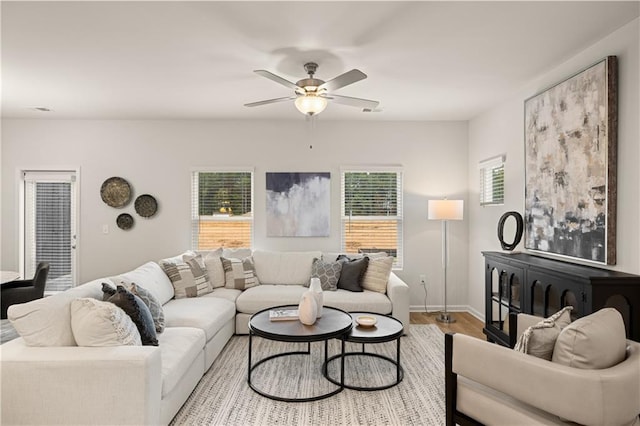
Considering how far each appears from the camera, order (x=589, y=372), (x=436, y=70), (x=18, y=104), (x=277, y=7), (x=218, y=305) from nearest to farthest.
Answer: (x=589, y=372) → (x=277, y=7) → (x=436, y=70) → (x=218, y=305) → (x=18, y=104)

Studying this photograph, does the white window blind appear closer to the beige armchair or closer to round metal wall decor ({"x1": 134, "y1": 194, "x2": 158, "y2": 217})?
round metal wall decor ({"x1": 134, "y1": 194, "x2": 158, "y2": 217})

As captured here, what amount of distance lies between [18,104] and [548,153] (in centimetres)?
594

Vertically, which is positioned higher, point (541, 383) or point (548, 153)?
point (548, 153)

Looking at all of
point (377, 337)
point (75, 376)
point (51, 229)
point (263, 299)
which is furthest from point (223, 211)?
point (75, 376)

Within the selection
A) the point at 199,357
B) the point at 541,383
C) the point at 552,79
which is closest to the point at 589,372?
the point at 541,383

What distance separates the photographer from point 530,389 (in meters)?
1.67

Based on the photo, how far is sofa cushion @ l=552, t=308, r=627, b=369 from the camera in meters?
1.65

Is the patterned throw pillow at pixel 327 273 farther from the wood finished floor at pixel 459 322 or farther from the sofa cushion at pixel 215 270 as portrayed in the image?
the wood finished floor at pixel 459 322

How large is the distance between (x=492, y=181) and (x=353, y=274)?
211 cm

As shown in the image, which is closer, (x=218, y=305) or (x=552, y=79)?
(x=552, y=79)

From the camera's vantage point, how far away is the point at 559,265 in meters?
2.89

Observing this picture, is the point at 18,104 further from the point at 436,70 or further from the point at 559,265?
the point at 559,265

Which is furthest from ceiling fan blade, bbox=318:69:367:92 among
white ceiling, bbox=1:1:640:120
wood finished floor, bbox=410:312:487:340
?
Answer: wood finished floor, bbox=410:312:487:340

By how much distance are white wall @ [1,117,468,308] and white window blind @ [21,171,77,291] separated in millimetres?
189
